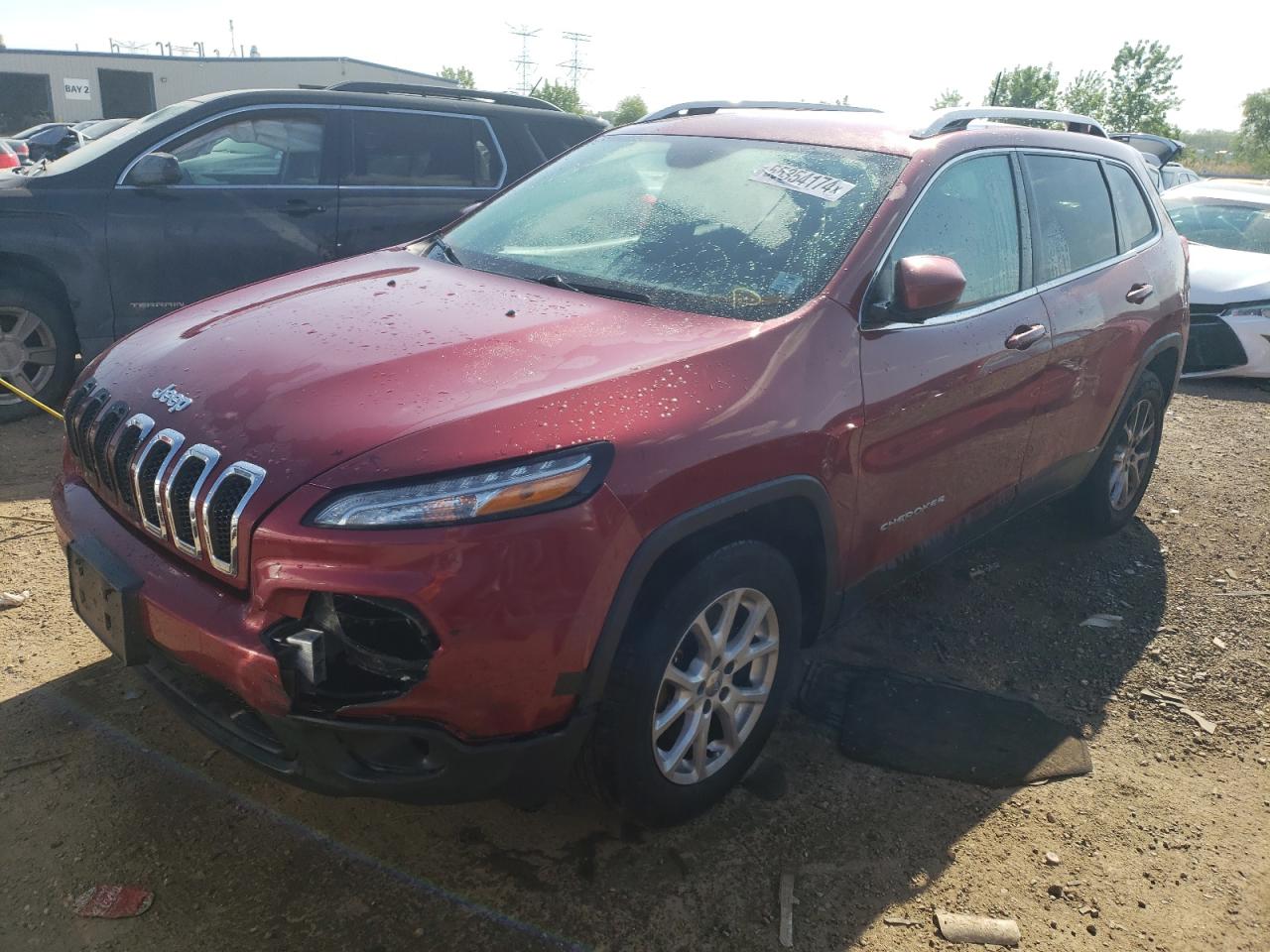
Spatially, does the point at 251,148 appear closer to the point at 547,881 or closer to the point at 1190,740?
the point at 547,881

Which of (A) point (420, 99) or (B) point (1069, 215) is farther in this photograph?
(A) point (420, 99)

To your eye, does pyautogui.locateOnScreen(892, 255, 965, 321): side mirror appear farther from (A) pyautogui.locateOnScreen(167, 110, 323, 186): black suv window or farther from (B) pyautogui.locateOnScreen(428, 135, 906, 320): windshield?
(A) pyautogui.locateOnScreen(167, 110, 323, 186): black suv window

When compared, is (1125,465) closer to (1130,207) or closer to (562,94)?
(1130,207)

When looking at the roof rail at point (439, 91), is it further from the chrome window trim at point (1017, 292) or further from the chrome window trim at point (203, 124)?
the chrome window trim at point (1017, 292)

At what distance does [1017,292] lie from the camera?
3.54m

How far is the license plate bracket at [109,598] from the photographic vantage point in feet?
7.48

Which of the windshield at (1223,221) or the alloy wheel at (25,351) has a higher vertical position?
the windshield at (1223,221)

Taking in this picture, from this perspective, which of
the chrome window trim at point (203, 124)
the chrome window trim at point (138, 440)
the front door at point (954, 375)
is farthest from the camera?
the chrome window trim at point (203, 124)

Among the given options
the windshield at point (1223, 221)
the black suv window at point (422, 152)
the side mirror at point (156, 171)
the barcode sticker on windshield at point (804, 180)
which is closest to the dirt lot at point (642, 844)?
the barcode sticker on windshield at point (804, 180)

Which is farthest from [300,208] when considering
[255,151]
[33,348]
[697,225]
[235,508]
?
[235,508]

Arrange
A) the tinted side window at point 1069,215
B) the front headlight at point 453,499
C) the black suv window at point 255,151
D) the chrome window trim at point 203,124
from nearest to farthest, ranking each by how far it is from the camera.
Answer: the front headlight at point 453,499 < the tinted side window at point 1069,215 < the chrome window trim at point 203,124 < the black suv window at point 255,151

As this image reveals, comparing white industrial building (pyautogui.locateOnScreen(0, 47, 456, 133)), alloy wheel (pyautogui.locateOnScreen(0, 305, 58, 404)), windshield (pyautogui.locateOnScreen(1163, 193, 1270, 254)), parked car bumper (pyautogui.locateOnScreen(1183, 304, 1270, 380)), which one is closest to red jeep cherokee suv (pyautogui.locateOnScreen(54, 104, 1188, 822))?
alloy wheel (pyautogui.locateOnScreen(0, 305, 58, 404))

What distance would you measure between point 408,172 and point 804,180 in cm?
393

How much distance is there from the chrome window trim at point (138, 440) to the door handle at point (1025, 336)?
2.59 m
